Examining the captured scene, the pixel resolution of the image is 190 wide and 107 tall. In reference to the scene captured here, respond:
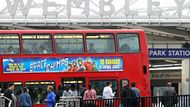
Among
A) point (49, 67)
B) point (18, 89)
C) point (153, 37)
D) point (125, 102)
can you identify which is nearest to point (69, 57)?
point (49, 67)

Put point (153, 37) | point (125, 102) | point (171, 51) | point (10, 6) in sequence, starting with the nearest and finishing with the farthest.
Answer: point (125, 102) < point (171, 51) < point (10, 6) < point (153, 37)

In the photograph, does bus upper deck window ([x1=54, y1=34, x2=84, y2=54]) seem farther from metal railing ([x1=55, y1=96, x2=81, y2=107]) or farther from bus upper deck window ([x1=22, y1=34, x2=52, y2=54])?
metal railing ([x1=55, y1=96, x2=81, y2=107])

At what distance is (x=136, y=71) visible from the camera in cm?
2411

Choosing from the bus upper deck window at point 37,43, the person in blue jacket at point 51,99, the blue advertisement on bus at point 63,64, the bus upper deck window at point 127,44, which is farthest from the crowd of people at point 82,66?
the person in blue jacket at point 51,99

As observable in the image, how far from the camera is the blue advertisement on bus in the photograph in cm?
2306

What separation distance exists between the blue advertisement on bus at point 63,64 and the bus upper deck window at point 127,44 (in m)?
0.49

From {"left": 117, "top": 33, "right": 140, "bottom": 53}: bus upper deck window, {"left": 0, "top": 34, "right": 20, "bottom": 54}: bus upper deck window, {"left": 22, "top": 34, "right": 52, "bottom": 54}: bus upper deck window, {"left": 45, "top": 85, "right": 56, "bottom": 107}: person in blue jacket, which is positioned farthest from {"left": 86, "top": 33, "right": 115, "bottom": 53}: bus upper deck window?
{"left": 45, "top": 85, "right": 56, "bottom": 107}: person in blue jacket

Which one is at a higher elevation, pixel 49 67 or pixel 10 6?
pixel 10 6

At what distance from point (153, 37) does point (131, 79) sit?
1504 cm

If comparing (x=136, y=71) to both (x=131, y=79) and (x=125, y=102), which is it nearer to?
(x=131, y=79)

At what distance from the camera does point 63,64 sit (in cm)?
2347

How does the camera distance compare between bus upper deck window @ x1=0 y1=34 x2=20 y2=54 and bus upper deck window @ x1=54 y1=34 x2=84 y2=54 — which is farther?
bus upper deck window @ x1=54 y1=34 x2=84 y2=54

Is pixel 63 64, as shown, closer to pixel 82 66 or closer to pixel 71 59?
pixel 71 59

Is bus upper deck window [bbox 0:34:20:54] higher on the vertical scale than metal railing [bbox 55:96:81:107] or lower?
higher
